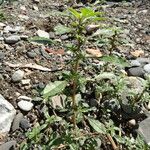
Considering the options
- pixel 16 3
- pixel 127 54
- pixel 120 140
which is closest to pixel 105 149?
pixel 120 140

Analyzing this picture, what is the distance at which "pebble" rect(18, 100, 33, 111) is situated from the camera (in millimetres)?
3725

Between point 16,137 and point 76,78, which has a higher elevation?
point 76,78

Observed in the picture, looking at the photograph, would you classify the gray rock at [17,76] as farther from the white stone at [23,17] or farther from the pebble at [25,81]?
the white stone at [23,17]

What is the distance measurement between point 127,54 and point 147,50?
359mm

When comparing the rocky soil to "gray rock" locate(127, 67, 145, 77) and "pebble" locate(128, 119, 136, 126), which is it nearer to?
"gray rock" locate(127, 67, 145, 77)

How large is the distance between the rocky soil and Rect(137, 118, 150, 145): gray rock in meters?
0.77

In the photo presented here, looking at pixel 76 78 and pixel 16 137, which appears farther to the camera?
pixel 16 137

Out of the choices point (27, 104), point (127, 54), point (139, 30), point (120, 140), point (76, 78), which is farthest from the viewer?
point (139, 30)

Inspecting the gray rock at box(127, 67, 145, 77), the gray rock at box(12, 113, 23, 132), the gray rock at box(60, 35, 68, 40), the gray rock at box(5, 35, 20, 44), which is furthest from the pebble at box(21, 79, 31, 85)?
the gray rock at box(127, 67, 145, 77)

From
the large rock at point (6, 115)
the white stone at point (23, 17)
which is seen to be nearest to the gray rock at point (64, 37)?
the white stone at point (23, 17)


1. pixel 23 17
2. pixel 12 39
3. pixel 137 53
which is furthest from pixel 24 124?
pixel 23 17

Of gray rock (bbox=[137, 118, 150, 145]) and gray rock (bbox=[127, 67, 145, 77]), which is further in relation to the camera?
gray rock (bbox=[127, 67, 145, 77])

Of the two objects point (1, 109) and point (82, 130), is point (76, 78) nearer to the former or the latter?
point (82, 130)

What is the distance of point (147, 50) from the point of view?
504cm
